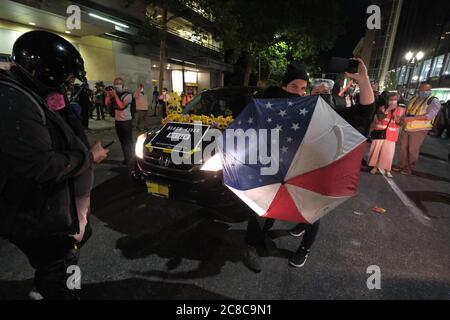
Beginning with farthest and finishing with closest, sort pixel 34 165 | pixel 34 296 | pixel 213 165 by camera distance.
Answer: pixel 213 165, pixel 34 296, pixel 34 165

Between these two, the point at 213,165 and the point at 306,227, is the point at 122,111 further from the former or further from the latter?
the point at 306,227

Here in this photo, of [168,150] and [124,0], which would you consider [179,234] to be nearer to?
[168,150]

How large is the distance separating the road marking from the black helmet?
15.6 ft

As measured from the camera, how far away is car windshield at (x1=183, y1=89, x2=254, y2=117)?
14.7 ft

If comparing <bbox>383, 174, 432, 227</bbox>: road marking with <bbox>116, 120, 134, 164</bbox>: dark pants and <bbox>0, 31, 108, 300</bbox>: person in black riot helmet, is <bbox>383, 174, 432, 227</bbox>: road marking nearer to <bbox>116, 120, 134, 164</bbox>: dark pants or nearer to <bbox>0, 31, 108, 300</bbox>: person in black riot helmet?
<bbox>0, 31, 108, 300</bbox>: person in black riot helmet

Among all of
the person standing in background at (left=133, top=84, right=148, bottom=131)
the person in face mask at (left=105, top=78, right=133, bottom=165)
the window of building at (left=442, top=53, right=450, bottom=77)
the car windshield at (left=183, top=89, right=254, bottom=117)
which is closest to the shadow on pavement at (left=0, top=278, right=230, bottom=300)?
the car windshield at (left=183, top=89, right=254, bottom=117)

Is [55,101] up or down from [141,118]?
up

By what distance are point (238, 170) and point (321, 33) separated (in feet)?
66.0

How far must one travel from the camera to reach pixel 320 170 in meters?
1.91

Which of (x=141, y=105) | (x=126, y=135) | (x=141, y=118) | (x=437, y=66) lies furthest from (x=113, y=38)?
(x=437, y=66)

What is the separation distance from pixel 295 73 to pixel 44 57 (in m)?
2.18

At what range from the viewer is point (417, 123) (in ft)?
19.2

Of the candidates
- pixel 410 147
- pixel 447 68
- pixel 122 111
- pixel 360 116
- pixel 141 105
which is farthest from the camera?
pixel 447 68

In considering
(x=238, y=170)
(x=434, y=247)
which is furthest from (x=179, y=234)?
(x=434, y=247)
